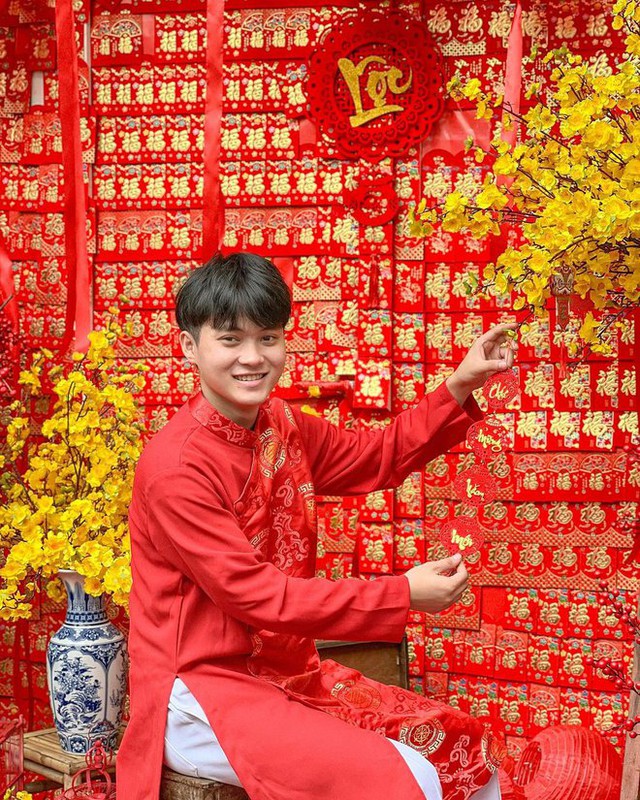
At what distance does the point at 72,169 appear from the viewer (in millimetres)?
2986

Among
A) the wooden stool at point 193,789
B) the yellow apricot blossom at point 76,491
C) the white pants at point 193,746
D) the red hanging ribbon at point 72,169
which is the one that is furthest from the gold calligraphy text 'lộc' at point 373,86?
the wooden stool at point 193,789

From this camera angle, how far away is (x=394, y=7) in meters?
3.38

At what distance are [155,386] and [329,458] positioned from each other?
131cm

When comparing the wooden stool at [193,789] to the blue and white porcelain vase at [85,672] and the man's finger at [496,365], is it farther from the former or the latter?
the man's finger at [496,365]

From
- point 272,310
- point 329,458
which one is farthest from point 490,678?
point 272,310

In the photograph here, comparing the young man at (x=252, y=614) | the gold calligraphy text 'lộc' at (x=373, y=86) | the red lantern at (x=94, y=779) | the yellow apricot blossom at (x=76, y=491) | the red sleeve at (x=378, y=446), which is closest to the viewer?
the young man at (x=252, y=614)

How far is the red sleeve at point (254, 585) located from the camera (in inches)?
77.5

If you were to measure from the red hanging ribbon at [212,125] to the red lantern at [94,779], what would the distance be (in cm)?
137

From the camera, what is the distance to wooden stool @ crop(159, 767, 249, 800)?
2012mm

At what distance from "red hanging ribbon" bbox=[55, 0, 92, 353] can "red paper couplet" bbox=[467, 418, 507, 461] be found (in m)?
1.32

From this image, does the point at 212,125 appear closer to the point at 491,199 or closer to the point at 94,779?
the point at 491,199

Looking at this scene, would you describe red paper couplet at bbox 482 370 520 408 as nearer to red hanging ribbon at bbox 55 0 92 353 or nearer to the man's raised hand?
the man's raised hand

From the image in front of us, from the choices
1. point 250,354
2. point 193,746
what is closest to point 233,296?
point 250,354

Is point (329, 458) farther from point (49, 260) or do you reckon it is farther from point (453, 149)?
point (49, 260)
